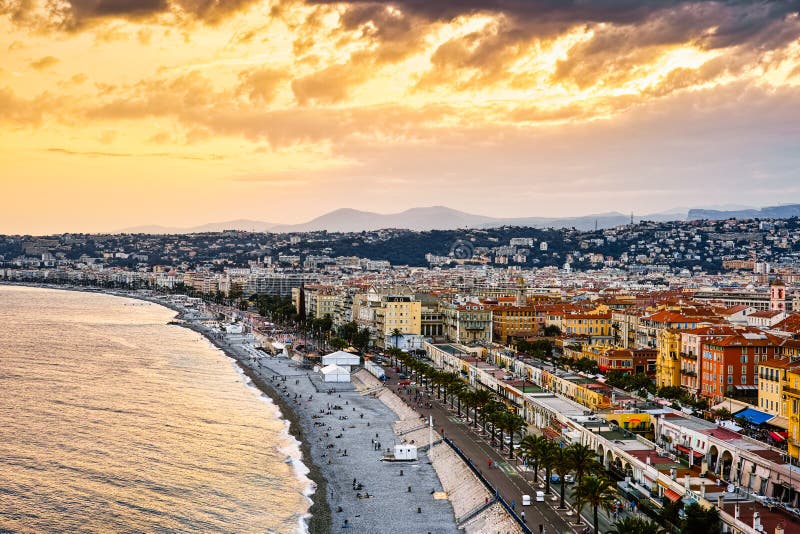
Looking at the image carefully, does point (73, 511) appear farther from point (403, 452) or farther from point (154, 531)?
point (403, 452)

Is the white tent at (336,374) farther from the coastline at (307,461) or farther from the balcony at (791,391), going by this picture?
the balcony at (791,391)

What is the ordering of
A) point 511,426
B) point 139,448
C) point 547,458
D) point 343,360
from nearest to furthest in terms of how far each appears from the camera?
1. point 547,458
2. point 511,426
3. point 139,448
4. point 343,360

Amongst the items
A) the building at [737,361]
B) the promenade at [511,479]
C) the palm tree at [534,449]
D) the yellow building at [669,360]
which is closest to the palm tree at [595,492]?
the promenade at [511,479]

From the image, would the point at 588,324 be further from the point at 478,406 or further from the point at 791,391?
the point at 791,391

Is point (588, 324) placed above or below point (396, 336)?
above

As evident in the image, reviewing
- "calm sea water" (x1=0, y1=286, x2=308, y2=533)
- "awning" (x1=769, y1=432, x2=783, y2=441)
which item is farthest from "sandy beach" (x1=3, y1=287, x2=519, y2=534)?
"awning" (x1=769, y1=432, x2=783, y2=441)

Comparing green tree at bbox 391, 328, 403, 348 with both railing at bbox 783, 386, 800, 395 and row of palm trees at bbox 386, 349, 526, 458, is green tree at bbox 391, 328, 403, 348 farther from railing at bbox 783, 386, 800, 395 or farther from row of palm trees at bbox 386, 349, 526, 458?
railing at bbox 783, 386, 800, 395

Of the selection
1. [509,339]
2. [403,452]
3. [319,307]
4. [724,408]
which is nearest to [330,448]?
[403,452]

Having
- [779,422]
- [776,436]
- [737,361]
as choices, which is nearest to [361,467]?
[776,436]
